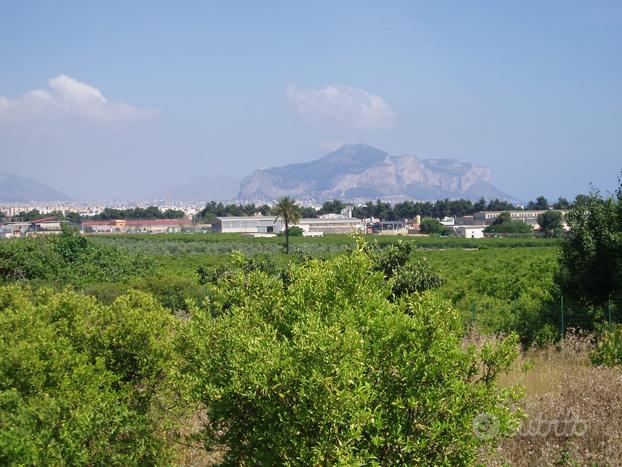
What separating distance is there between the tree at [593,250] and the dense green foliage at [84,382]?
10259mm

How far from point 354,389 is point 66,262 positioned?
40.2m

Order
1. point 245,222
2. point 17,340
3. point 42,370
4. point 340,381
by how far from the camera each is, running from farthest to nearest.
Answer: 1. point 245,222
2. point 17,340
3. point 42,370
4. point 340,381

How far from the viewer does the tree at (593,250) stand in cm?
1448

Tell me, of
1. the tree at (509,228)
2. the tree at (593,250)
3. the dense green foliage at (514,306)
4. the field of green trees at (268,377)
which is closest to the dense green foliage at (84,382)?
the field of green trees at (268,377)

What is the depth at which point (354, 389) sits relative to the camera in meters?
4.22

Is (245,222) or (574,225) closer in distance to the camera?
(574,225)

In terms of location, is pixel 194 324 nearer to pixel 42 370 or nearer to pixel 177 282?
pixel 42 370

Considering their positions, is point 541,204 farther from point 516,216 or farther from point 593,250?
point 593,250

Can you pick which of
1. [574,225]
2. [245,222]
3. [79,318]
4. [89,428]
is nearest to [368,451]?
[89,428]

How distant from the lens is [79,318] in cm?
823

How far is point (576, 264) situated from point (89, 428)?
504 inches

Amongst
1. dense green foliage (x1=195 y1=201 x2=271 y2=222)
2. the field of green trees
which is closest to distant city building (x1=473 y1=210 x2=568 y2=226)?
dense green foliage (x1=195 y1=201 x2=271 y2=222)

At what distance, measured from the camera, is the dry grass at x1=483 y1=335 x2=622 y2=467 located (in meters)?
6.08

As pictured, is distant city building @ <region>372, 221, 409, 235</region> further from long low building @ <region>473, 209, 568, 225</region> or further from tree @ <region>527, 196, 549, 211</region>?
tree @ <region>527, 196, 549, 211</region>
